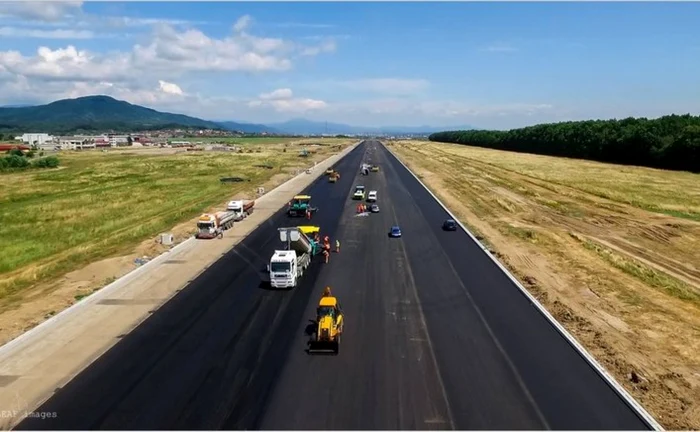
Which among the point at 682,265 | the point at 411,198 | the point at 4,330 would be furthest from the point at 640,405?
the point at 411,198

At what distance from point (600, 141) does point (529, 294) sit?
425ft

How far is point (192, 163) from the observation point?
14838cm

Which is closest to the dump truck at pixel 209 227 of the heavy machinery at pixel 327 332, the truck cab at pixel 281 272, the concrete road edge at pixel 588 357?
the truck cab at pixel 281 272

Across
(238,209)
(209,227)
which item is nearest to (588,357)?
(209,227)

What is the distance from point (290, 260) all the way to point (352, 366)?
40.9ft

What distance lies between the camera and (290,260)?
35.7 metres

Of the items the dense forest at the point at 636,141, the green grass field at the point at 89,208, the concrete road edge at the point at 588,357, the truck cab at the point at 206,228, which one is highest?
the dense forest at the point at 636,141

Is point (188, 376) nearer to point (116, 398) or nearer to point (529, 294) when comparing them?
point (116, 398)

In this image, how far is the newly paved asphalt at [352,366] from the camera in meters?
20.4

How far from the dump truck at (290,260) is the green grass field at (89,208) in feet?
57.9

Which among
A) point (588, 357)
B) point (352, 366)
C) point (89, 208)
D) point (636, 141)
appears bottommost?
point (89, 208)

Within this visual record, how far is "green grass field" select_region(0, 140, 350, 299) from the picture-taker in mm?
45156

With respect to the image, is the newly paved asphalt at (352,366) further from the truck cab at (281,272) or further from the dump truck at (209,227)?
the dump truck at (209,227)

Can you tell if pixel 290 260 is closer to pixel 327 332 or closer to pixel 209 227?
pixel 327 332
